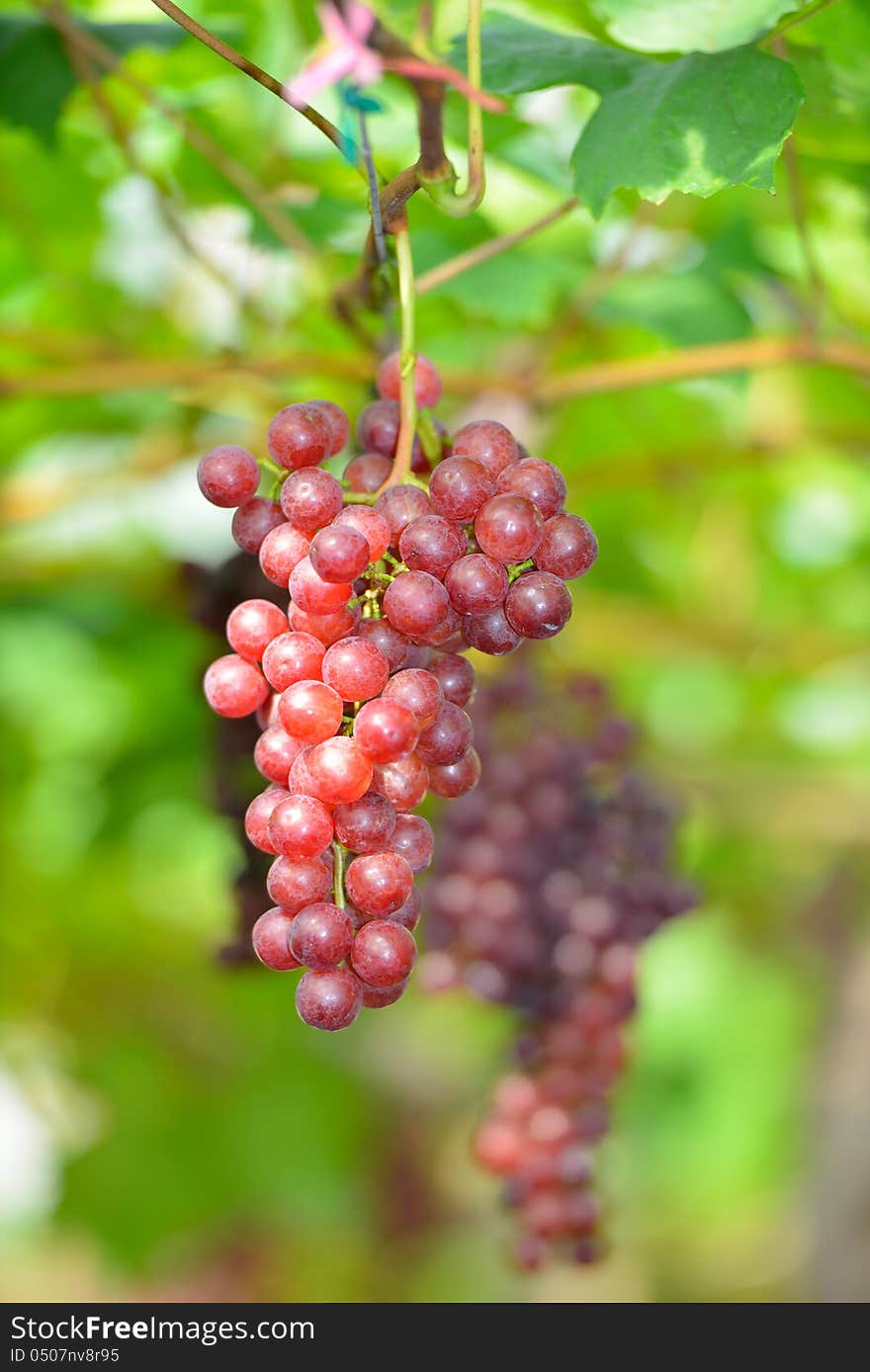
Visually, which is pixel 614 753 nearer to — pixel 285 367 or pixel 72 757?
pixel 285 367

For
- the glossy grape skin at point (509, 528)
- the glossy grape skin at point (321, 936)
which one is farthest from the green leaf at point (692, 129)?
the glossy grape skin at point (321, 936)

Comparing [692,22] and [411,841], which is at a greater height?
[692,22]

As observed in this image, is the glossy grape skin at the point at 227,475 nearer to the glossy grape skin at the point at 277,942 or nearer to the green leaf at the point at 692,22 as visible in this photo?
the glossy grape skin at the point at 277,942

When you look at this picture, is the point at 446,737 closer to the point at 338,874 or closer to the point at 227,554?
the point at 338,874

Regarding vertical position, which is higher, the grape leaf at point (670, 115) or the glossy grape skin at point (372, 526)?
the grape leaf at point (670, 115)

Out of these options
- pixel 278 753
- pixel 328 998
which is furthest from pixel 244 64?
pixel 328 998

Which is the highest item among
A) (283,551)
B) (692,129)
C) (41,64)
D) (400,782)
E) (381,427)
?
(41,64)
